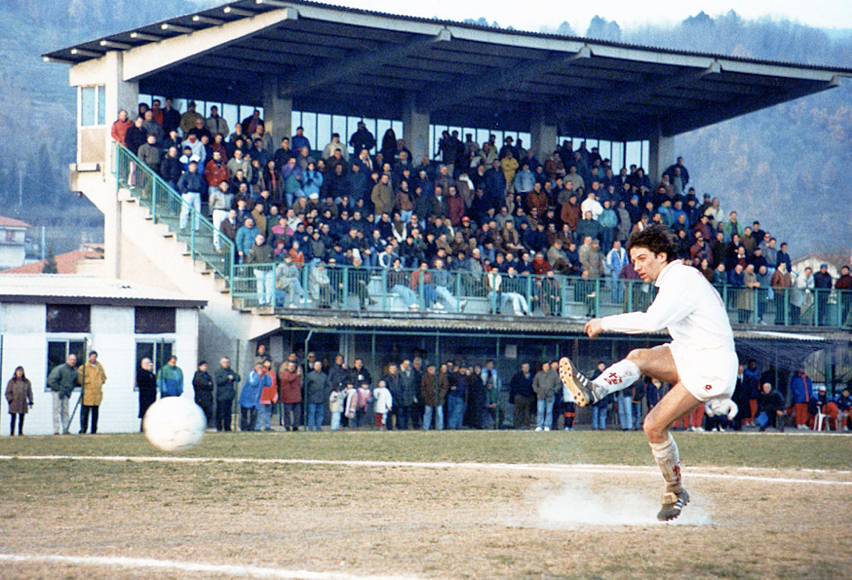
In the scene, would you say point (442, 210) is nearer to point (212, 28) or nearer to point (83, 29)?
point (212, 28)

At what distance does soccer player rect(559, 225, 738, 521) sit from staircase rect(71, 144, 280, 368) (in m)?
17.4

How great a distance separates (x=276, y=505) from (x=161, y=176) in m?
20.5

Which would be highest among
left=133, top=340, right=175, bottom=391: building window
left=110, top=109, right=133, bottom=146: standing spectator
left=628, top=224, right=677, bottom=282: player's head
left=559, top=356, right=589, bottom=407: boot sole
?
left=110, top=109, right=133, bottom=146: standing spectator

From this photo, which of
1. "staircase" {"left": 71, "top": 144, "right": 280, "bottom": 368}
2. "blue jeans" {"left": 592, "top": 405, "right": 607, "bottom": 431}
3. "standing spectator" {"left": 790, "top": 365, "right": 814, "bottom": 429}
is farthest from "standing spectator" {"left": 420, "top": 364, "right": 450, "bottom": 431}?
"standing spectator" {"left": 790, "top": 365, "right": 814, "bottom": 429}

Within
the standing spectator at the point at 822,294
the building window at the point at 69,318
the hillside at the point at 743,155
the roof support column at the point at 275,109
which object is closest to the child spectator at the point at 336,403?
the building window at the point at 69,318

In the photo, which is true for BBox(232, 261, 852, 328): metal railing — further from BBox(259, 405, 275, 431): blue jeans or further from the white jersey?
the white jersey

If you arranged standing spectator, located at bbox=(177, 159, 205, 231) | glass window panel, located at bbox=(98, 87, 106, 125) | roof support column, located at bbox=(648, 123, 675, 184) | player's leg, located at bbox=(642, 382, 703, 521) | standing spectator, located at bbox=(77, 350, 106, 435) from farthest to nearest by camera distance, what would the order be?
1. roof support column, located at bbox=(648, 123, 675, 184)
2. glass window panel, located at bbox=(98, 87, 106, 125)
3. standing spectator, located at bbox=(177, 159, 205, 231)
4. standing spectator, located at bbox=(77, 350, 106, 435)
5. player's leg, located at bbox=(642, 382, 703, 521)

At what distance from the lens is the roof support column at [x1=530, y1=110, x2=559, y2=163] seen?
38469 mm

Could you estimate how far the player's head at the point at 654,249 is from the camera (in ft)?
26.7

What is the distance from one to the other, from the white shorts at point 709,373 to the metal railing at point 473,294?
18289mm

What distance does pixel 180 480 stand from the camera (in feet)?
37.6

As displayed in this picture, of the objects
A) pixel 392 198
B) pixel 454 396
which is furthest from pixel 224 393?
pixel 392 198

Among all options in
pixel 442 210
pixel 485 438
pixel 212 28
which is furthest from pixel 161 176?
pixel 485 438

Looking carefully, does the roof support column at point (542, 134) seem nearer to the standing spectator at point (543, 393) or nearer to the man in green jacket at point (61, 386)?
the standing spectator at point (543, 393)
